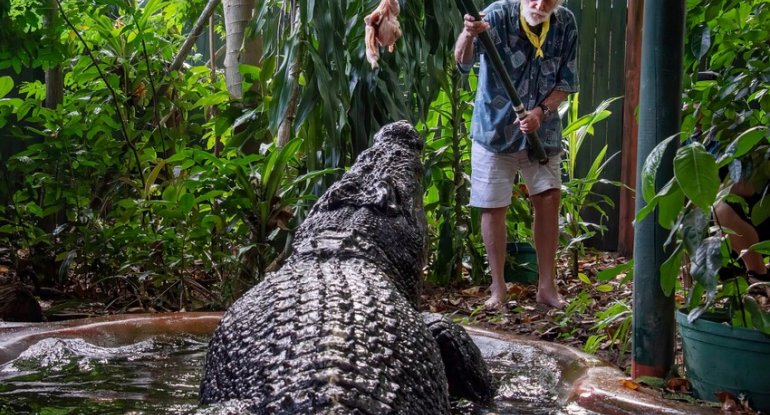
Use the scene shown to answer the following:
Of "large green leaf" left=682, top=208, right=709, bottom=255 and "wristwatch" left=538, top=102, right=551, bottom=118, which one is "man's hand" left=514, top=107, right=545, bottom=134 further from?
"large green leaf" left=682, top=208, right=709, bottom=255

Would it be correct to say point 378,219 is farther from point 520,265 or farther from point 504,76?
point 520,265

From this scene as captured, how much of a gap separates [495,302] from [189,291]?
5.75 ft

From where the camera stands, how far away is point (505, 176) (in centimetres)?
434

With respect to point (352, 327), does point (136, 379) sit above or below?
below

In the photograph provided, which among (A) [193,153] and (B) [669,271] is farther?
(A) [193,153]

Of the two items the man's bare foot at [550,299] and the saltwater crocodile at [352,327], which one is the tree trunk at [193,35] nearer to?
the saltwater crocodile at [352,327]

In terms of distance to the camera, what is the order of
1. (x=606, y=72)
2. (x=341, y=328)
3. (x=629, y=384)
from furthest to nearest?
(x=606, y=72) < (x=629, y=384) < (x=341, y=328)

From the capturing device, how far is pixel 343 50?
4.26 meters

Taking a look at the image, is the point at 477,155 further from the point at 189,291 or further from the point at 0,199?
the point at 0,199

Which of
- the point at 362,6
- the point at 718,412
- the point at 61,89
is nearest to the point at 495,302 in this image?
the point at 362,6

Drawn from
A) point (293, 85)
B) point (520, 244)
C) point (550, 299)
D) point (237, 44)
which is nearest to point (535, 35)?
point (293, 85)

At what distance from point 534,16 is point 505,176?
887mm

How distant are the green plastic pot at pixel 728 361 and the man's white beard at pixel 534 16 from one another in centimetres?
219

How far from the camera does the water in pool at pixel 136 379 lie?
234 centimetres
